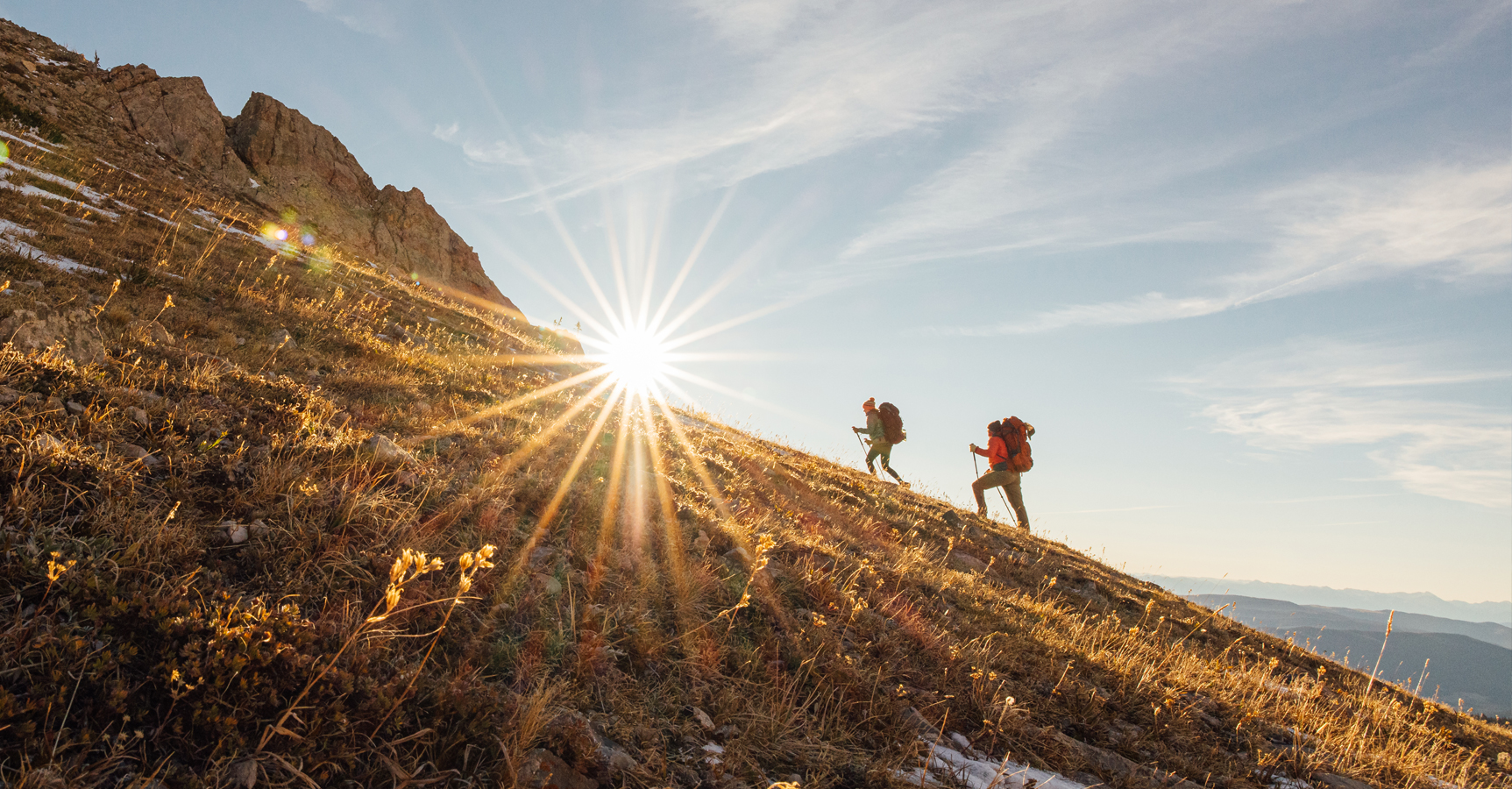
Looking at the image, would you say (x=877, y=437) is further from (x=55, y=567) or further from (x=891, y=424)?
(x=55, y=567)

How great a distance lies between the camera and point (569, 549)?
3.98 meters

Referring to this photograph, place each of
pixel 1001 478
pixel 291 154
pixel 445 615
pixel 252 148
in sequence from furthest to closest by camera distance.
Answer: pixel 291 154
pixel 252 148
pixel 1001 478
pixel 445 615

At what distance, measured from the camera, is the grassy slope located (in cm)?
213

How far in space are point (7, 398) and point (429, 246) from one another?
1667 inches

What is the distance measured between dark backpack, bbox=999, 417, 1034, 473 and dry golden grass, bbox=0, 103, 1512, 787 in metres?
10.0

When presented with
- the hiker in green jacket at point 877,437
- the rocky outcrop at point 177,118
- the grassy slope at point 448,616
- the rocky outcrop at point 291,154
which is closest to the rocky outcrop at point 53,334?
the grassy slope at point 448,616

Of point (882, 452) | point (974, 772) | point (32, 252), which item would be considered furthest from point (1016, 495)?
point (32, 252)

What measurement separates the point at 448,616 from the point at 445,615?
3.02 feet

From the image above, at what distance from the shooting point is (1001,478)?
1731 cm

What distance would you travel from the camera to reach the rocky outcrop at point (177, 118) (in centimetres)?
2591

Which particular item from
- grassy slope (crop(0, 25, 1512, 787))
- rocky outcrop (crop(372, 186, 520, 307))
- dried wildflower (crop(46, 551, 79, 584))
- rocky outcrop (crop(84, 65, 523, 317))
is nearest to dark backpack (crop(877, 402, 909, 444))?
grassy slope (crop(0, 25, 1512, 787))

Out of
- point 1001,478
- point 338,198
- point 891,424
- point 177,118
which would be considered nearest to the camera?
point 1001,478

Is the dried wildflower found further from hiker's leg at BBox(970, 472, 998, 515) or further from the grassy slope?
hiker's leg at BBox(970, 472, 998, 515)

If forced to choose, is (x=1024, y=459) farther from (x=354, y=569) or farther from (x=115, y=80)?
(x=115, y=80)
